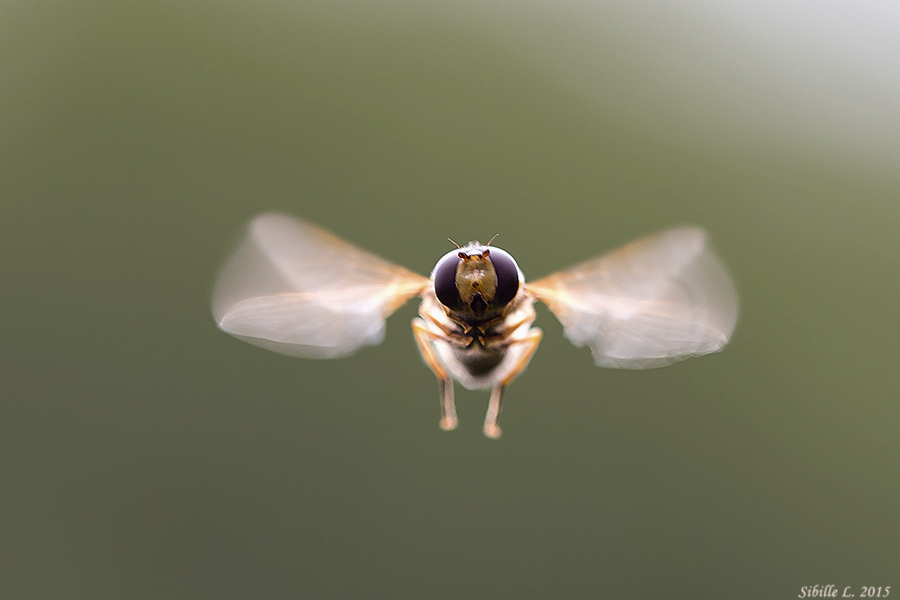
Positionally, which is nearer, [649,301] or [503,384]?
[649,301]

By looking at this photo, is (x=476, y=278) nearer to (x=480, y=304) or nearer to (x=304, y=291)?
(x=480, y=304)

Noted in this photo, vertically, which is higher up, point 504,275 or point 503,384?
point 504,275

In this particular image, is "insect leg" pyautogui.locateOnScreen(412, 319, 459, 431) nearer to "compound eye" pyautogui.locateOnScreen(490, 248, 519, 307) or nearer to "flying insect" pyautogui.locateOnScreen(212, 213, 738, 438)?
"flying insect" pyautogui.locateOnScreen(212, 213, 738, 438)

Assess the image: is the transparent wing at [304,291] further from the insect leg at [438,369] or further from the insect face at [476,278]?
the insect face at [476,278]

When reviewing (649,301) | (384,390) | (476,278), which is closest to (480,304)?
(476,278)

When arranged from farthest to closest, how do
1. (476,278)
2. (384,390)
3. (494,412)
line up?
(384,390) < (494,412) < (476,278)

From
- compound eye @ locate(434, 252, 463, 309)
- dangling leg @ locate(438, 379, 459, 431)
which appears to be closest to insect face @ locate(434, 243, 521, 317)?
compound eye @ locate(434, 252, 463, 309)

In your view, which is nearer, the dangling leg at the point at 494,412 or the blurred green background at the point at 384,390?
the dangling leg at the point at 494,412

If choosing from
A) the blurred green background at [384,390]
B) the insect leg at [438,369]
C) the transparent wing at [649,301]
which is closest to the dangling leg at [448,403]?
the insect leg at [438,369]
